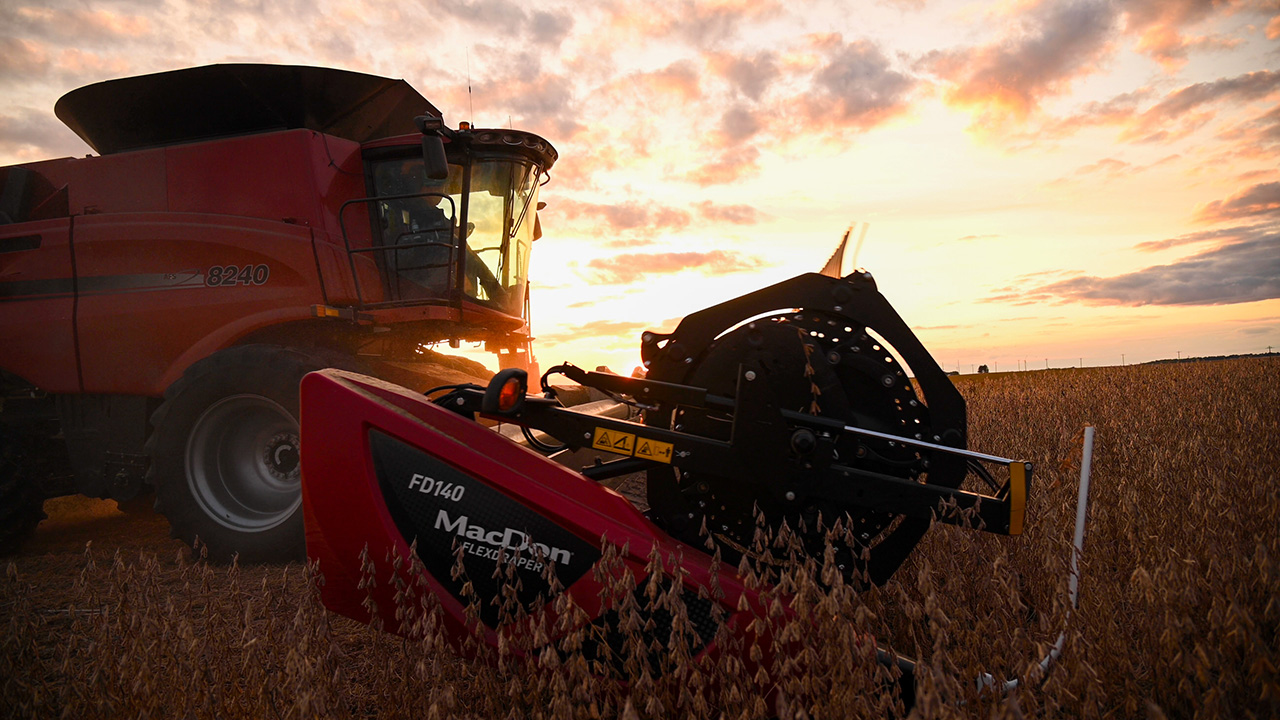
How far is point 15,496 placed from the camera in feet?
18.9

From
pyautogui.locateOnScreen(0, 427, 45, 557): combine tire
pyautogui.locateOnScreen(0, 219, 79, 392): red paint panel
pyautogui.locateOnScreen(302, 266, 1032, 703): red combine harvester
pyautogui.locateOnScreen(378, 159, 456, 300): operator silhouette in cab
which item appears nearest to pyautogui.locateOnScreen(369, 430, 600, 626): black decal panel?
pyautogui.locateOnScreen(302, 266, 1032, 703): red combine harvester

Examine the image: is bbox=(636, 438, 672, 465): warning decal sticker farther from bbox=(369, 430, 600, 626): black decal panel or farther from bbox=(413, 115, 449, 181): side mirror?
bbox=(413, 115, 449, 181): side mirror

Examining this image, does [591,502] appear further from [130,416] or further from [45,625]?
[130,416]

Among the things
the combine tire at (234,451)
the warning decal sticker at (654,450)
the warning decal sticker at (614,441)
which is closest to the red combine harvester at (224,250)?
the combine tire at (234,451)

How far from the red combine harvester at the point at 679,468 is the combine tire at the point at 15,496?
16.4 feet

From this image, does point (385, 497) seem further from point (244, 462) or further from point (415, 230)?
point (415, 230)

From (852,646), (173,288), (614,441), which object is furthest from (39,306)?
(852,646)

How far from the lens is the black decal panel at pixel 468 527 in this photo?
2.51 m

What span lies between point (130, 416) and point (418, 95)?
3.72m

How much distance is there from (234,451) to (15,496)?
2.48 meters

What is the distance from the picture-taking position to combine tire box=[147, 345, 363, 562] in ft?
15.0

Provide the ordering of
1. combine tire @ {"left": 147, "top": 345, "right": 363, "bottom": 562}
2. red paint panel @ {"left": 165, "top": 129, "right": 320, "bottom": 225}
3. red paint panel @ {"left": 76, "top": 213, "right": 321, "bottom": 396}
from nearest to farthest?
combine tire @ {"left": 147, "top": 345, "right": 363, "bottom": 562}
red paint panel @ {"left": 76, "top": 213, "right": 321, "bottom": 396}
red paint panel @ {"left": 165, "top": 129, "right": 320, "bottom": 225}

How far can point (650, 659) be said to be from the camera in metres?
2.53

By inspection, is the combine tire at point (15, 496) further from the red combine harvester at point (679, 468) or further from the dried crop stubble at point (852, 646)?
the red combine harvester at point (679, 468)
